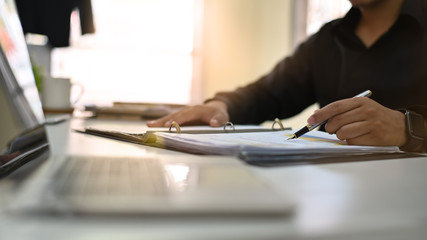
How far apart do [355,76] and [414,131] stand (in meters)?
0.57

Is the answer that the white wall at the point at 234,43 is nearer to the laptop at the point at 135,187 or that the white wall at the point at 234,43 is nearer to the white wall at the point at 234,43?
the white wall at the point at 234,43

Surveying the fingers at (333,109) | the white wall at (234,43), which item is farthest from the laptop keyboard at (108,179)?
the white wall at (234,43)

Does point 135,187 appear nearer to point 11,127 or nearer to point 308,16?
point 11,127

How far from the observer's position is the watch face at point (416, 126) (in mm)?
606

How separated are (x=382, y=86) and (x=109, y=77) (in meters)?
2.80

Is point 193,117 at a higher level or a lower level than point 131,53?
higher

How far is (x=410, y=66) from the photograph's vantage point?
1.08 meters

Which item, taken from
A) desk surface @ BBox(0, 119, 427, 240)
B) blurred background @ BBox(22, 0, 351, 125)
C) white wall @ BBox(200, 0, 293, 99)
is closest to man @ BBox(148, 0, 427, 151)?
desk surface @ BBox(0, 119, 427, 240)

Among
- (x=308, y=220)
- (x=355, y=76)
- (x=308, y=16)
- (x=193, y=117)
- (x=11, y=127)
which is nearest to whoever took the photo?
(x=308, y=220)

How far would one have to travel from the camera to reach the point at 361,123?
1.76 ft

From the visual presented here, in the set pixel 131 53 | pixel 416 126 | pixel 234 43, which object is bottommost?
pixel 131 53

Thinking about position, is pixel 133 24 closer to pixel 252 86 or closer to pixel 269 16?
pixel 269 16

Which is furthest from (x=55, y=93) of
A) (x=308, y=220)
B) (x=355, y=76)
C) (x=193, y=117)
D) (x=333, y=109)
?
(x=308, y=220)

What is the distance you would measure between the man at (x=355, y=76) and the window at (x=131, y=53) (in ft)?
7.40
